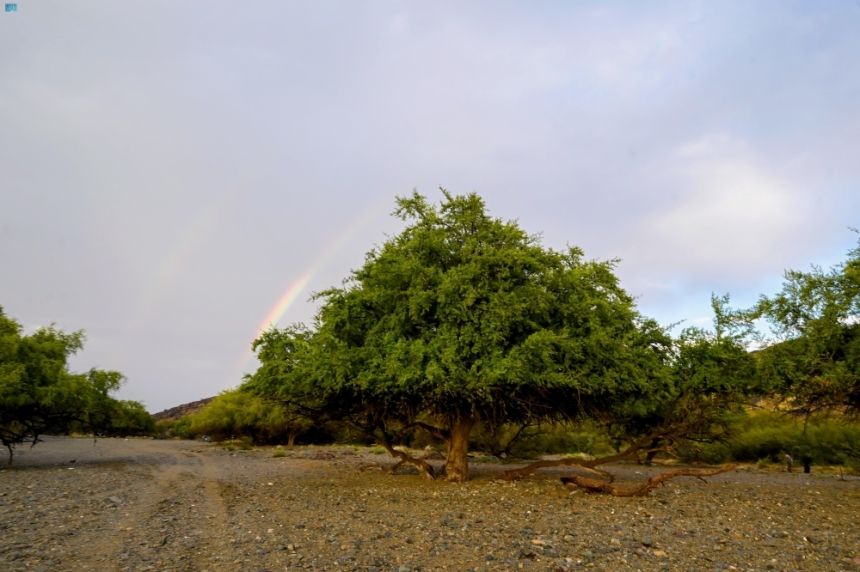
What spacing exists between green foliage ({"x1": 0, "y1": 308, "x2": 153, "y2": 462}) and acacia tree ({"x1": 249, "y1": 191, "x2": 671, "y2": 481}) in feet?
37.4

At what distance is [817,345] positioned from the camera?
1764 cm

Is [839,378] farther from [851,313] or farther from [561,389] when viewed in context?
[561,389]

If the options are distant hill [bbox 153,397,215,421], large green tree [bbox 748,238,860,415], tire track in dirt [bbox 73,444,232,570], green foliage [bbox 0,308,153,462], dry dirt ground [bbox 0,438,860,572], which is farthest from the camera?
distant hill [bbox 153,397,215,421]

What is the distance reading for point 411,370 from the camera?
16672 mm

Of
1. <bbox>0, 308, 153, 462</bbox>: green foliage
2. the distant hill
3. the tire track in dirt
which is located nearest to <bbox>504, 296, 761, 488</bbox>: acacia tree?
the tire track in dirt

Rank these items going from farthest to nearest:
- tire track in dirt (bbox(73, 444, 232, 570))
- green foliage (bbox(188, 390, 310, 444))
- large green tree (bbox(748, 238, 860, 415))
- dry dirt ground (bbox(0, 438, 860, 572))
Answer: green foliage (bbox(188, 390, 310, 444)), large green tree (bbox(748, 238, 860, 415)), dry dirt ground (bbox(0, 438, 860, 572)), tire track in dirt (bbox(73, 444, 232, 570))

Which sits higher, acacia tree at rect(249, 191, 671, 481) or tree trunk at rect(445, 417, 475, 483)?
acacia tree at rect(249, 191, 671, 481)

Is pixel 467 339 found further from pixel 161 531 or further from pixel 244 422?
pixel 244 422

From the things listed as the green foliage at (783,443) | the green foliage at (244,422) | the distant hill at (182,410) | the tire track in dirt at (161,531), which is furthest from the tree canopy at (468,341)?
the distant hill at (182,410)

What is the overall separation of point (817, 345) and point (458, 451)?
1236 cm

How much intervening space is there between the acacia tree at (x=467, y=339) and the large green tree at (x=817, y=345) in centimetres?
379

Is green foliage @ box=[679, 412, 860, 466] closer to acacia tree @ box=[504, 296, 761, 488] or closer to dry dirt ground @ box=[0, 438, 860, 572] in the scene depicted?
acacia tree @ box=[504, 296, 761, 488]

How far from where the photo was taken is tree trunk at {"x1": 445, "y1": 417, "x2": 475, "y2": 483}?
66.4 ft

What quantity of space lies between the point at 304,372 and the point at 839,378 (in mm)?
16453
